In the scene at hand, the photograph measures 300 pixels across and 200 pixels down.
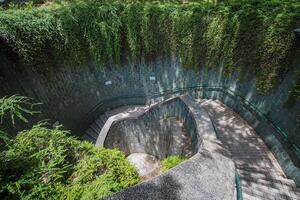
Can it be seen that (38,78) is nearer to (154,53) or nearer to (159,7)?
(154,53)

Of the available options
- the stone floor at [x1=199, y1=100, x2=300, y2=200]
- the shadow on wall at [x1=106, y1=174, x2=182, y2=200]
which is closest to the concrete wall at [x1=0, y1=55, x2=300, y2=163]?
the stone floor at [x1=199, y1=100, x2=300, y2=200]

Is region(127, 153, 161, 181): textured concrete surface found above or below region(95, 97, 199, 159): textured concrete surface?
below

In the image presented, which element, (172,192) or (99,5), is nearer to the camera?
(172,192)

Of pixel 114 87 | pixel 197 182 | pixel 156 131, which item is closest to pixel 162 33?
pixel 114 87

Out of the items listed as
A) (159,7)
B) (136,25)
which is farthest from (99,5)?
(159,7)

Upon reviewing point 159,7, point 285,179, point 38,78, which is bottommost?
point 285,179

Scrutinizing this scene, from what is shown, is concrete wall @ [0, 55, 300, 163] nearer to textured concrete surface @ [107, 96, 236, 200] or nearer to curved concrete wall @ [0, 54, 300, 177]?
curved concrete wall @ [0, 54, 300, 177]

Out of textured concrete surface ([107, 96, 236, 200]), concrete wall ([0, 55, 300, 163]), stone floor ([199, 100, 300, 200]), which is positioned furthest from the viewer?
concrete wall ([0, 55, 300, 163])
